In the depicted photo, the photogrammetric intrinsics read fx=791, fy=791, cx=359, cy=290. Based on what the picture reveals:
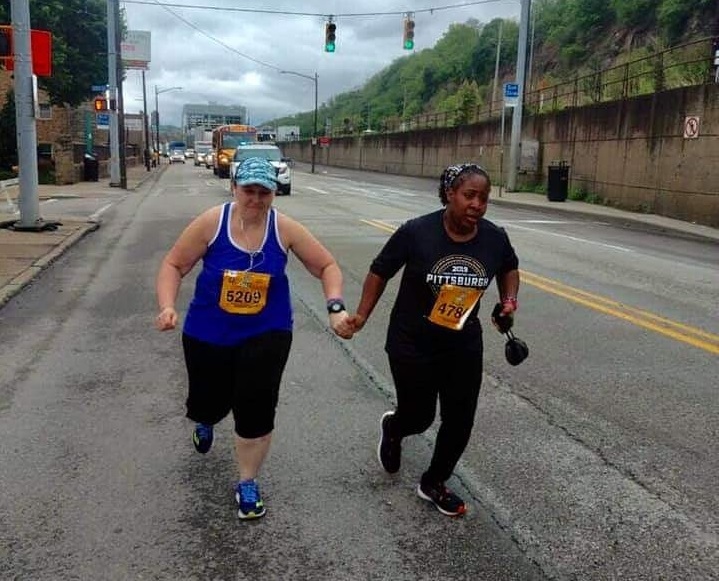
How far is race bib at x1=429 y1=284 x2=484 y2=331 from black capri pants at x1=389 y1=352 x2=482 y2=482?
0.50 ft

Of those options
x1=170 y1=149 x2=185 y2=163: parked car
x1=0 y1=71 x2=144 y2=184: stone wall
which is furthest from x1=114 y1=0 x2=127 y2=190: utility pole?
x1=170 y1=149 x2=185 y2=163: parked car

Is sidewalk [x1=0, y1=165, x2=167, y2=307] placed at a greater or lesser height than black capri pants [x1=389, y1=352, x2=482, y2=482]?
lesser

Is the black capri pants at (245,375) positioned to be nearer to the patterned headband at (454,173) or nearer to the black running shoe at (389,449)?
the black running shoe at (389,449)

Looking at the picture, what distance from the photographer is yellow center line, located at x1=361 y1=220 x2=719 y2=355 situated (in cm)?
701

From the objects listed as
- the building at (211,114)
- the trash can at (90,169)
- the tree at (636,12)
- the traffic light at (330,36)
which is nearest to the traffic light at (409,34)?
the traffic light at (330,36)

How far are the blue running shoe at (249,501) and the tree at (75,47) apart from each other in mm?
36551

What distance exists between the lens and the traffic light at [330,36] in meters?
27.1

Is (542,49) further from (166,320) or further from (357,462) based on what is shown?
(166,320)

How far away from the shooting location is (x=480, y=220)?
3.58 meters

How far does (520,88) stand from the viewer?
29672 mm

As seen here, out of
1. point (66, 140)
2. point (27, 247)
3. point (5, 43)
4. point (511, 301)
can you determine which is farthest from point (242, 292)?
point (66, 140)

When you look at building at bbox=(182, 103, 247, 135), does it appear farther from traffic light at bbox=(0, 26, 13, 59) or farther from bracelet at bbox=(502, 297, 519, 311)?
bracelet at bbox=(502, 297, 519, 311)

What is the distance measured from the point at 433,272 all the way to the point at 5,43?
40.2ft

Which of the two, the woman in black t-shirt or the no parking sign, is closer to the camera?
the woman in black t-shirt
